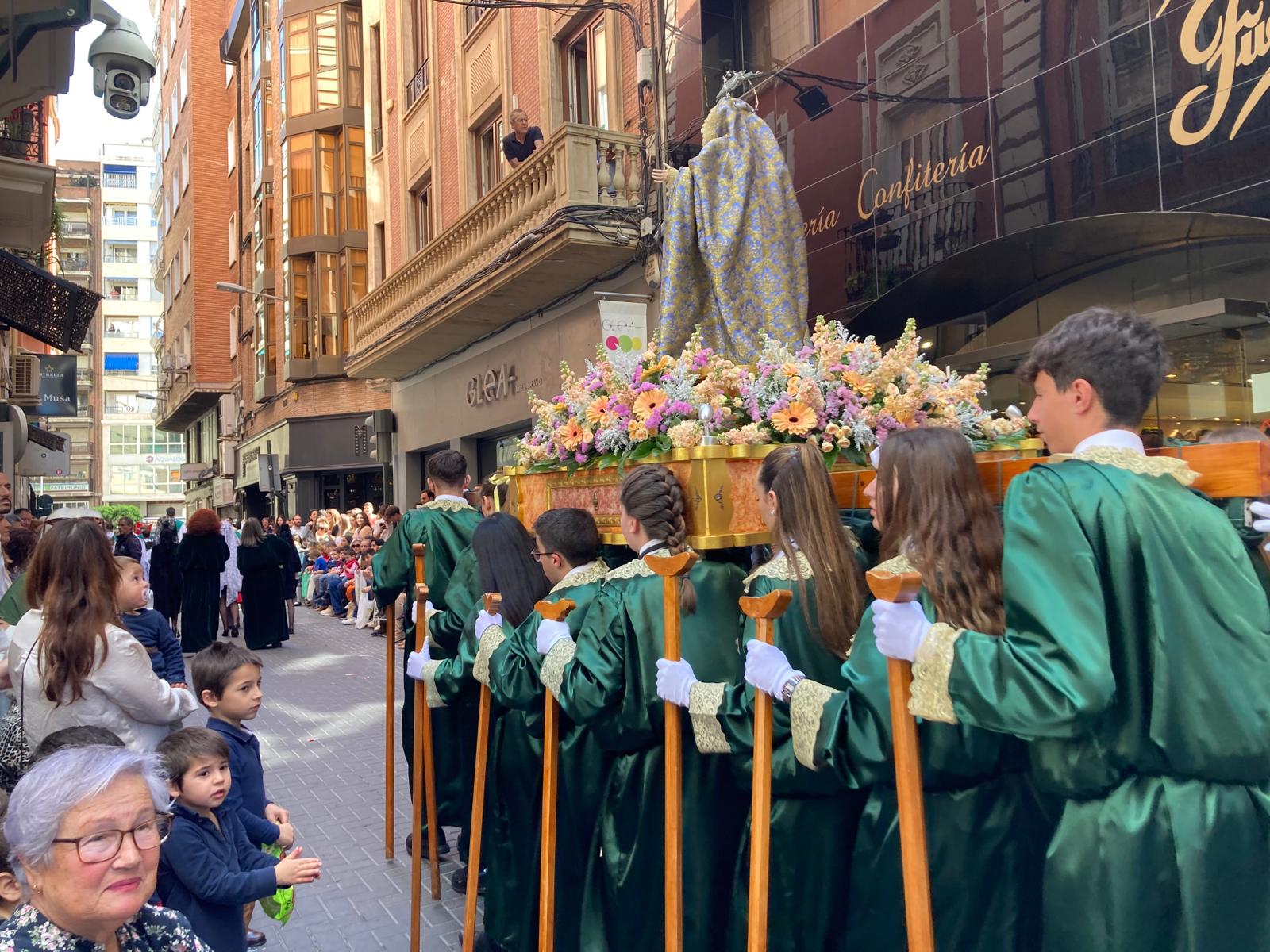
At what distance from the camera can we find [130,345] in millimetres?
76875

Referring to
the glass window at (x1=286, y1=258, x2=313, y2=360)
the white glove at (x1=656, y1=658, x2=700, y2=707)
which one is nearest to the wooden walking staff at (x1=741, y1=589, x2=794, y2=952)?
the white glove at (x1=656, y1=658, x2=700, y2=707)

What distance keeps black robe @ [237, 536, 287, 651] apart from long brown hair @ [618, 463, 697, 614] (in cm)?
1165

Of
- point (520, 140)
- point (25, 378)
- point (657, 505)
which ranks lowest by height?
point (657, 505)

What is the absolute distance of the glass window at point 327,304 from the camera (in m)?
26.8

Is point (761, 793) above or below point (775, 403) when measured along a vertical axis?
below

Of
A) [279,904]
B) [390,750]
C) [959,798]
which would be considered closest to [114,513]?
[390,750]

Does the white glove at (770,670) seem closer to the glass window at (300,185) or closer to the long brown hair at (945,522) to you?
the long brown hair at (945,522)

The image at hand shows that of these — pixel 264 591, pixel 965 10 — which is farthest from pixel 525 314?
pixel 965 10

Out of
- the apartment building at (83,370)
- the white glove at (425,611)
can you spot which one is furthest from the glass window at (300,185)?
the apartment building at (83,370)

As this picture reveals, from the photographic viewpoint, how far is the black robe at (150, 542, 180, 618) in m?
14.5

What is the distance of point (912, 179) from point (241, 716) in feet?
22.8

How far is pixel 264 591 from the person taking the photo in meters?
13.9

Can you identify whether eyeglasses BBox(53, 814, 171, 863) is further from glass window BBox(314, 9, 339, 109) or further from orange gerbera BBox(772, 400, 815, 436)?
glass window BBox(314, 9, 339, 109)

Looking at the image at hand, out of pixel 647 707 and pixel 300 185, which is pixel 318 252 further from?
pixel 647 707
